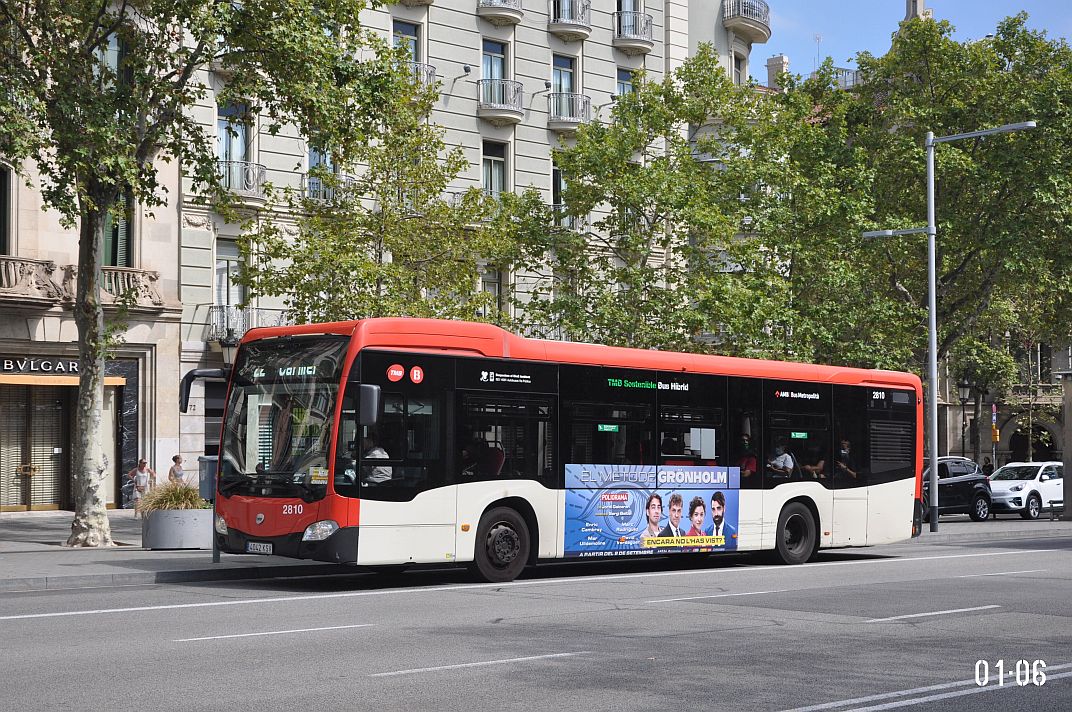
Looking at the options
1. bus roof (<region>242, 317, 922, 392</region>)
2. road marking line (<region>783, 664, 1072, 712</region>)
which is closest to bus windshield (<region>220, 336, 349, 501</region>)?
bus roof (<region>242, 317, 922, 392</region>)

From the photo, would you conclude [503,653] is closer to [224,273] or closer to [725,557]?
[725,557]

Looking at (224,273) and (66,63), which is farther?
(224,273)

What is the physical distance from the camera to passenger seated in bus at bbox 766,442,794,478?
21.0 meters

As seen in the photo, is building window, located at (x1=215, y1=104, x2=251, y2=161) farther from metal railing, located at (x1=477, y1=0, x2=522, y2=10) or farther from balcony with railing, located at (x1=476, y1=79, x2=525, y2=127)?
metal railing, located at (x1=477, y1=0, x2=522, y2=10)

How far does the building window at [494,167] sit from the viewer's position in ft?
133

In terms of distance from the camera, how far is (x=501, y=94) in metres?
40.6

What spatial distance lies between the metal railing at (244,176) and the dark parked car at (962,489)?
19196 mm

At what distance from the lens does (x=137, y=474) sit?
29938 millimetres

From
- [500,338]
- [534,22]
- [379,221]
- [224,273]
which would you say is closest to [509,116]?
[534,22]

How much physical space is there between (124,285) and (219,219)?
126 inches

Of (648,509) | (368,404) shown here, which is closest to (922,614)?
(648,509)

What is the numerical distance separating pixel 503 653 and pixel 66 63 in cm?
1464

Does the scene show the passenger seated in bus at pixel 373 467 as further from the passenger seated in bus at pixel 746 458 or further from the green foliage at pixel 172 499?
the green foliage at pixel 172 499

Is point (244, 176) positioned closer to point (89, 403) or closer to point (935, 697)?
point (89, 403)
